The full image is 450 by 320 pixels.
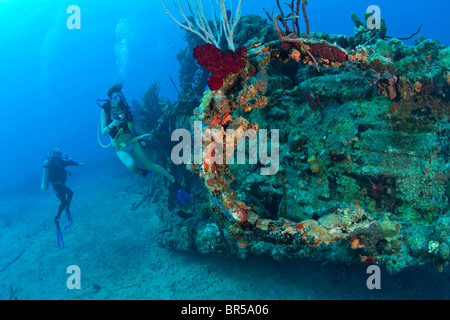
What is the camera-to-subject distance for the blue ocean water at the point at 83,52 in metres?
50.3

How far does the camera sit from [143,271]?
19.1 ft

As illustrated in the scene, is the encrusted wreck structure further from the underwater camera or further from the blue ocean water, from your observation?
the blue ocean water

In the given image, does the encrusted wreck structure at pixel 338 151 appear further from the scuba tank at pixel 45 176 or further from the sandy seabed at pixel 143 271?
the scuba tank at pixel 45 176

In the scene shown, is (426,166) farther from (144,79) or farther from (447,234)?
(144,79)

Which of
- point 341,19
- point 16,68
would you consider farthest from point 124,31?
point 341,19

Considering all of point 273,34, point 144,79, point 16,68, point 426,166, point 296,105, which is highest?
point 16,68

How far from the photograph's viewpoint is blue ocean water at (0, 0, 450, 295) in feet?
165

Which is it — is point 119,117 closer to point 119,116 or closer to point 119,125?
point 119,116

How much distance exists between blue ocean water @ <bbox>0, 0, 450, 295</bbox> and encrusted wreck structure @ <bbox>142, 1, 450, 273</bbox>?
42.2 m
